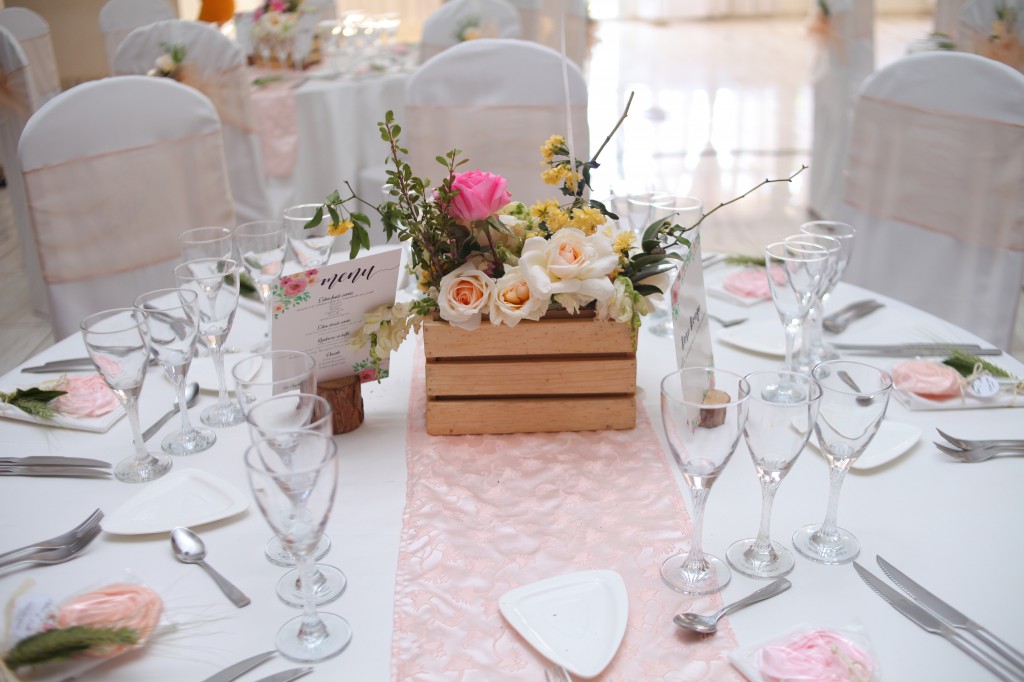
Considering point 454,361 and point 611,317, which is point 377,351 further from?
point 611,317

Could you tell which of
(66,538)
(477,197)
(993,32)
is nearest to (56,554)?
(66,538)

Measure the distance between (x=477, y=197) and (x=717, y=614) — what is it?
0.59 meters

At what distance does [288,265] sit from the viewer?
153 centimetres

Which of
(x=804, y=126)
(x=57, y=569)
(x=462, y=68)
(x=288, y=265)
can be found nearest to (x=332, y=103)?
(x=462, y=68)

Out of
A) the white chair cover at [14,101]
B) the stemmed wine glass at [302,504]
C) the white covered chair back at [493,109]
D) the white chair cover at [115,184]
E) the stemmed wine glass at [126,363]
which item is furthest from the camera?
the white chair cover at [14,101]

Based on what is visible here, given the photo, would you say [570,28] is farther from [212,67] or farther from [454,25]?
[212,67]

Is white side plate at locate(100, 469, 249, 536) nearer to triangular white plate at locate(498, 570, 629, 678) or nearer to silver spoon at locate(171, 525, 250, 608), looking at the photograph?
silver spoon at locate(171, 525, 250, 608)

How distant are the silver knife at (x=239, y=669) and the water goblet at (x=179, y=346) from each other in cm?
45

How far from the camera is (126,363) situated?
1104 millimetres

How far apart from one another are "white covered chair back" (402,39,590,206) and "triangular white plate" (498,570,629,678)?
4.58ft

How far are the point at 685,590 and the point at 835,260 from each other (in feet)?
2.08

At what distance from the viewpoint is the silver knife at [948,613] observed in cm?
80

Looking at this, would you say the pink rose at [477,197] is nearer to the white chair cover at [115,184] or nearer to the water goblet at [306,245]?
the water goblet at [306,245]

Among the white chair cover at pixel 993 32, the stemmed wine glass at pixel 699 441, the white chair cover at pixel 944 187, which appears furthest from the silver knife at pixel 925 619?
the white chair cover at pixel 993 32
